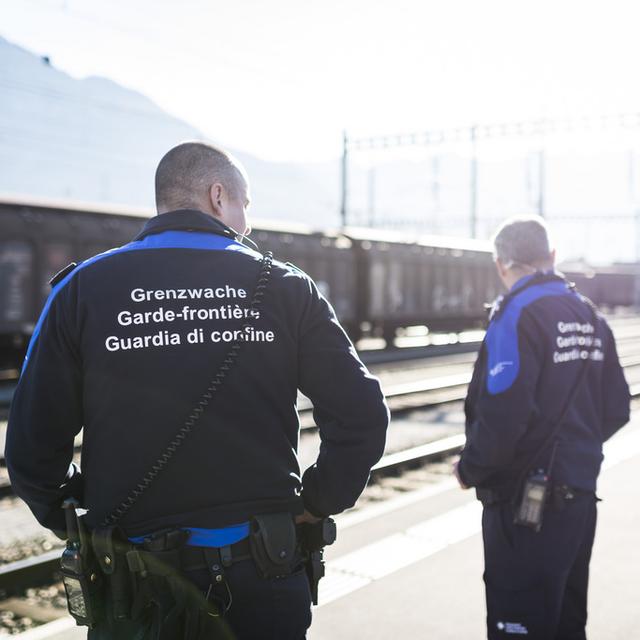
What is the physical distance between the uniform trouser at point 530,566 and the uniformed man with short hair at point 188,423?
0.86m

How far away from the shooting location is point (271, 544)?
→ 2.13 metres

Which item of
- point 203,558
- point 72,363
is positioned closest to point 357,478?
point 203,558

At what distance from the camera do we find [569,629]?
3.02 metres

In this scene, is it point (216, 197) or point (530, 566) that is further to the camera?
point (530, 566)

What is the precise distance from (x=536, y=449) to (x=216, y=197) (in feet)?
4.60

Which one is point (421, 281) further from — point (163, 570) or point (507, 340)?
point (163, 570)

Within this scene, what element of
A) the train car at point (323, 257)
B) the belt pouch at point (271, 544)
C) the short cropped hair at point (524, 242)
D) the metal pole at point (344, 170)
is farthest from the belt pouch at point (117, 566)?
the metal pole at point (344, 170)

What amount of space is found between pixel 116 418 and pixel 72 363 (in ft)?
0.62

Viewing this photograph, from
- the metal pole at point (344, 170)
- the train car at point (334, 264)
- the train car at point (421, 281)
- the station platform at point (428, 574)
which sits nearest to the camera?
the station platform at point (428, 574)

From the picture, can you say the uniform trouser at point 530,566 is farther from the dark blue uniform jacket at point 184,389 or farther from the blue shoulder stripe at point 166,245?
the blue shoulder stripe at point 166,245

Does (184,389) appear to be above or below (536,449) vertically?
above

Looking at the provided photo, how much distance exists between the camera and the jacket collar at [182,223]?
2.21 metres

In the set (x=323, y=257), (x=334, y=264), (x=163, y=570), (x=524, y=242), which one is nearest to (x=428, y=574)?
(x=524, y=242)

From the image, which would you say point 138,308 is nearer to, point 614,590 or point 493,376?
point 493,376
